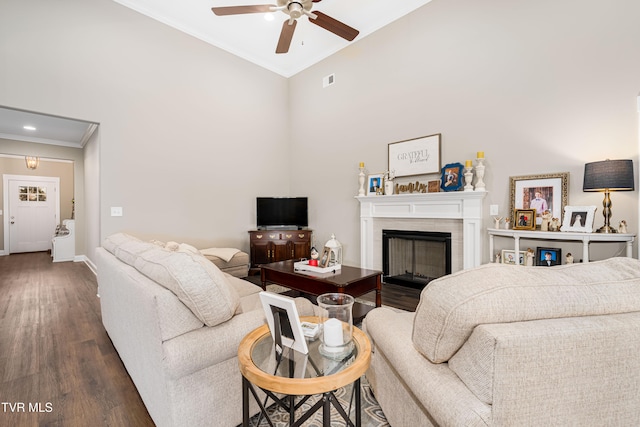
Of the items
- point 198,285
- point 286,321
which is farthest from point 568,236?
point 198,285

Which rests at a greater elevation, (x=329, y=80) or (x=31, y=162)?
(x=329, y=80)

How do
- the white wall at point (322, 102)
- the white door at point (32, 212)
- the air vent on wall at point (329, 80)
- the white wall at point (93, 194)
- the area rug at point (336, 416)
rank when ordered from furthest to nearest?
1. the white door at point (32, 212)
2. the air vent on wall at point (329, 80)
3. the white wall at point (93, 194)
4. the white wall at point (322, 102)
5. the area rug at point (336, 416)

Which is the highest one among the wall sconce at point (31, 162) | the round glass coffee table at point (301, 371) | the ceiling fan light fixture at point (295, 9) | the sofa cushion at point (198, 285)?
the ceiling fan light fixture at point (295, 9)

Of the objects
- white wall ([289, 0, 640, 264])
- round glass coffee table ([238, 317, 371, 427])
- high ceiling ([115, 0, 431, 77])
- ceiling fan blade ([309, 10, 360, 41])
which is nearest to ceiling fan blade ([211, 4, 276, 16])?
ceiling fan blade ([309, 10, 360, 41])

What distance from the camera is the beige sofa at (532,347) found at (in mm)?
811

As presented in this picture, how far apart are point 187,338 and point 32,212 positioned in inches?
360

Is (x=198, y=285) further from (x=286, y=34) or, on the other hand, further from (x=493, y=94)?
(x=493, y=94)

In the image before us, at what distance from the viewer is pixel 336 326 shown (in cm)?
122

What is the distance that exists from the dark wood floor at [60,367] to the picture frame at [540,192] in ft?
12.3

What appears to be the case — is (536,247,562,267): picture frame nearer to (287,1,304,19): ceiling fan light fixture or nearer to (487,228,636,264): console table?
(487,228,636,264): console table

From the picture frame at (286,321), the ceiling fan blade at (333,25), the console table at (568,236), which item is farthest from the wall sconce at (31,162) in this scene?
the console table at (568,236)

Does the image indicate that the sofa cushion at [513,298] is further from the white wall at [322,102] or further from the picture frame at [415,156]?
the picture frame at [415,156]

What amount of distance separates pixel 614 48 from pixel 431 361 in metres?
3.54

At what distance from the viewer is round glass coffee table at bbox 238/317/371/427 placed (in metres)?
0.98
